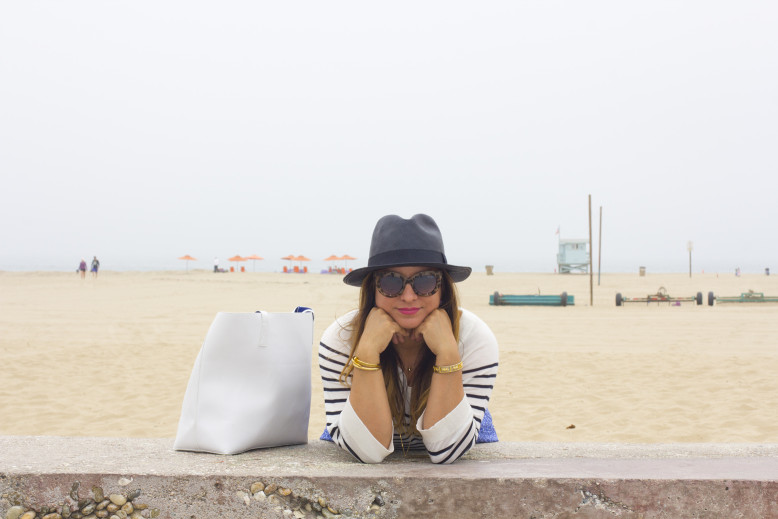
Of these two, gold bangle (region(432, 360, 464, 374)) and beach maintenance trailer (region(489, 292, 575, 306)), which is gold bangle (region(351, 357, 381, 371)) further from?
beach maintenance trailer (region(489, 292, 575, 306))

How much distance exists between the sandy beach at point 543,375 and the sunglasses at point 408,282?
328 cm

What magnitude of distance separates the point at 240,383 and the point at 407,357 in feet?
2.13

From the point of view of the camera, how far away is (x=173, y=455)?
2277 millimetres

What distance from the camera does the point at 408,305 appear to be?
223 cm

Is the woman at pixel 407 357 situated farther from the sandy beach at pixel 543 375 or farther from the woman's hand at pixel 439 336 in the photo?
the sandy beach at pixel 543 375

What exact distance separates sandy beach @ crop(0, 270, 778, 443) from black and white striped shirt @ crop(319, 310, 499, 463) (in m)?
3.00

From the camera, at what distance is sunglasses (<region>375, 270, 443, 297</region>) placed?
221 cm

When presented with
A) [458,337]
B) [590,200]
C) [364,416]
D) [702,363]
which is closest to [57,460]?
[364,416]

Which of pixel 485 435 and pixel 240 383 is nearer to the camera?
pixel 240 383

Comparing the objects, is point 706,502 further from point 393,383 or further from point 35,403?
point 35,403

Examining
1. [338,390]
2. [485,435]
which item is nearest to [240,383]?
[338,390]

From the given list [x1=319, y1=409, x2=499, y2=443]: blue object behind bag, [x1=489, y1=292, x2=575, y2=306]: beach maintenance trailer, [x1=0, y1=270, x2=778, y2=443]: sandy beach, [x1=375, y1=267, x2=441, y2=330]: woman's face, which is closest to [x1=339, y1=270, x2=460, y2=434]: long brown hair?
[x1=375, y1=267, x2=441, y2=330]: woman's face

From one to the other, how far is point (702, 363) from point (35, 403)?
8.28 metres

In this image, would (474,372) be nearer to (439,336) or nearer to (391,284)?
(439,336)
